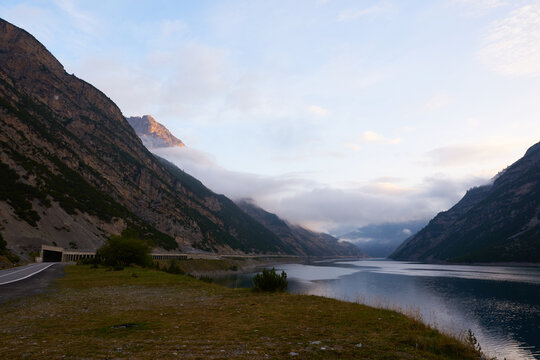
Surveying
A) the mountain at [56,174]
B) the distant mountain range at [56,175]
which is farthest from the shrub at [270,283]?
the mountain at [56,174]

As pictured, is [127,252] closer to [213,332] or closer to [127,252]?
[127,252]

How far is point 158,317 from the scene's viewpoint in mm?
15070

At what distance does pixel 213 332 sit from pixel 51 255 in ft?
275

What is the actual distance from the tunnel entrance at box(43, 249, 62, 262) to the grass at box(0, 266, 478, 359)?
222 ft

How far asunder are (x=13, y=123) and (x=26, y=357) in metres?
144

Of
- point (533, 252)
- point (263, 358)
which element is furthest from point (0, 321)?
point (533, 252)

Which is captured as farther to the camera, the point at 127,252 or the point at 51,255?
the point at 51,255

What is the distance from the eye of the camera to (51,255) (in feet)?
257

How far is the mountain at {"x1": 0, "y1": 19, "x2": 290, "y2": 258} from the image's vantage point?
88688 mm

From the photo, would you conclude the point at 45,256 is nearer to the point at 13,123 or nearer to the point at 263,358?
the point at 13,123

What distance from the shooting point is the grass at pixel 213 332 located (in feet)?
31.1

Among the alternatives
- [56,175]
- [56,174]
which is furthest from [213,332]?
[56,174]

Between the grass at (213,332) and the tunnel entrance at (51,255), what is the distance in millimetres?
67586

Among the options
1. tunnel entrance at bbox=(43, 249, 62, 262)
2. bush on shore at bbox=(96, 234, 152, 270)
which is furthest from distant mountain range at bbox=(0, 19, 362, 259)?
bush on shore at bbox=(96, 234, 152, 270)
